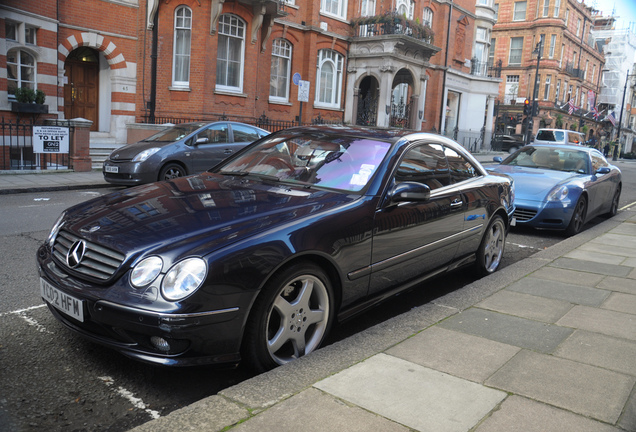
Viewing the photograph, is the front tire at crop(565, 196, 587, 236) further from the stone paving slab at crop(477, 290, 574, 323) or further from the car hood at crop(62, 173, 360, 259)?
the car hood at crop(62, 173, 360, 259)

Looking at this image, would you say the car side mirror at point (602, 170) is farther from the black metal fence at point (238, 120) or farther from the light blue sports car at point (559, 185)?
the black metal fence at point (238, 120)

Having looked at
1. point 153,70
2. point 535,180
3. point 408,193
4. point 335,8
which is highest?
point 335,8

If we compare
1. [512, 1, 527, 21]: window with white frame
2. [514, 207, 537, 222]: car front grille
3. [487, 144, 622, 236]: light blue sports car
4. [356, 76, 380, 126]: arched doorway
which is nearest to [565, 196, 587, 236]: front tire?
[487, 144, 622, 236]: light blue sports car

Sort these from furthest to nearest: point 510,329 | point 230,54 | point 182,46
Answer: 1. point 230,54
2. point 182,46
3. point 510,329

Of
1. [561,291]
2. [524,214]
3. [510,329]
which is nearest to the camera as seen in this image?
[510,329]

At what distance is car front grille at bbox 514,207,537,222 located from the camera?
8538 millimetres

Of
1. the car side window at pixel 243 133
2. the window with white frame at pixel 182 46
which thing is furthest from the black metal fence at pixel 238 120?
the car side window at pixel 243 133

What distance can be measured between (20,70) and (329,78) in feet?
45.2

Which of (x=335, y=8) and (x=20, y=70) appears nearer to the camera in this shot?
(x=20, y=70)

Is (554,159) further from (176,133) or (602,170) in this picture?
(176,133)

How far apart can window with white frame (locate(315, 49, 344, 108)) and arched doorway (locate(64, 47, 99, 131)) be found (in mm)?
9855

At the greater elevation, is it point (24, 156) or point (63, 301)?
point (63, 301)

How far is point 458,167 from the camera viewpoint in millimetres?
5387

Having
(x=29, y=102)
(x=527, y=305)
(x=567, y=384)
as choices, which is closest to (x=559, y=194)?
(x=527, y=305)
